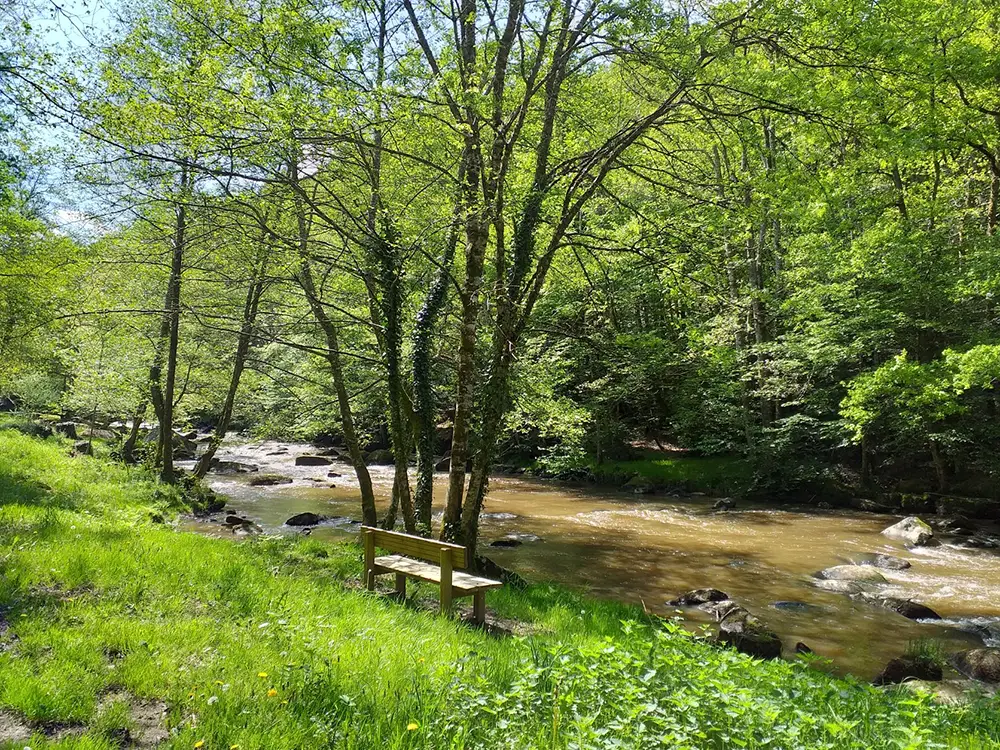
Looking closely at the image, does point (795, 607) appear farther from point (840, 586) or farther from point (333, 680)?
point (333, 680)

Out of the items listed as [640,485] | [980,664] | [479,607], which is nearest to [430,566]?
[479,607]

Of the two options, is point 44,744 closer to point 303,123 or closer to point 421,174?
point 303,123

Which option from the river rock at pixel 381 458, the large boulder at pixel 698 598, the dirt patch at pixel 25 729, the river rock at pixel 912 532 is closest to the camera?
the dirt patch at pixel 25 729

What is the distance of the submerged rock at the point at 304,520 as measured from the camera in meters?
16.9

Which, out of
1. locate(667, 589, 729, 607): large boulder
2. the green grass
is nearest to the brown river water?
locate(667, 589, 729, 607): large boulder

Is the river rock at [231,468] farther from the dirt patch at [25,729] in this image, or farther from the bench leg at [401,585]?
the dirt patch at [25,729]

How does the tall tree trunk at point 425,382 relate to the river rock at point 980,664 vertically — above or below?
above

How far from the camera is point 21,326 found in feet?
58.1

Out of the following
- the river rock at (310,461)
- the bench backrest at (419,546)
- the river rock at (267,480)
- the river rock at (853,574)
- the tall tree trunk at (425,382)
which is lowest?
the river rock at (853,574)

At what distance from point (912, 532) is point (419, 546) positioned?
14780 millimetres

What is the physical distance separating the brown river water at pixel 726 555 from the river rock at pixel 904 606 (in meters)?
0.17

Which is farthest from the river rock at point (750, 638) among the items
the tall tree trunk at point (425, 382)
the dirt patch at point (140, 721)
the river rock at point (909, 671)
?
the dirt patch at point (140, 721)

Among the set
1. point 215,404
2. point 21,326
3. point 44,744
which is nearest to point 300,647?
point 44,744

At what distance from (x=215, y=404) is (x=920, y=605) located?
22.3m
